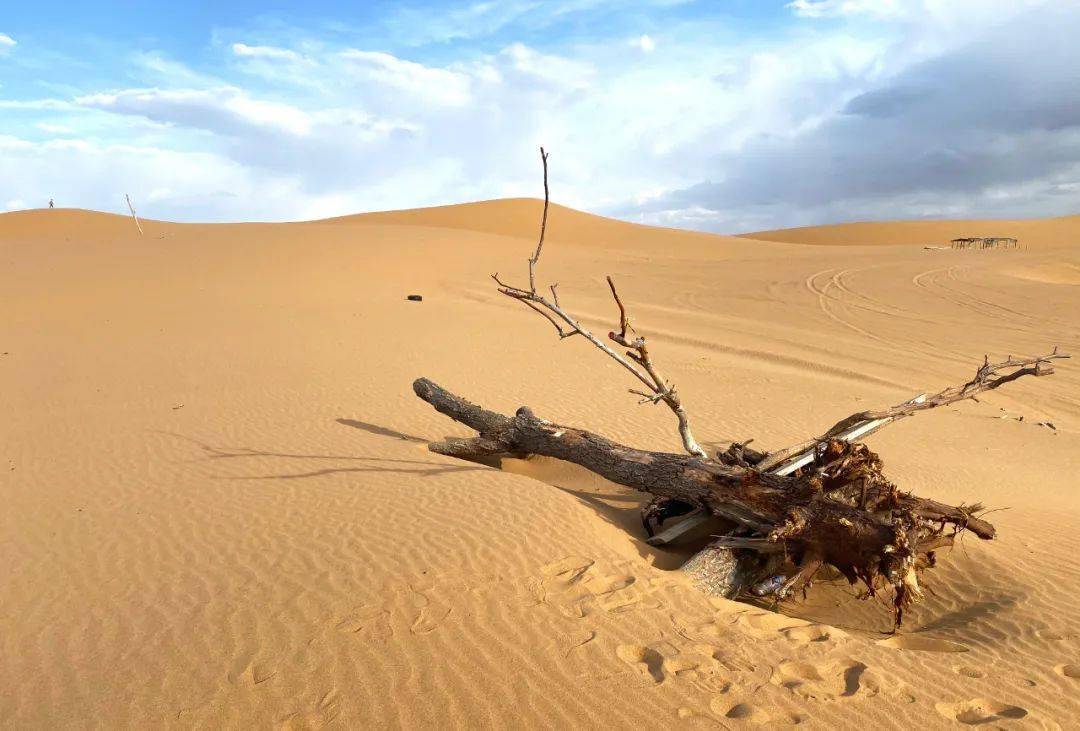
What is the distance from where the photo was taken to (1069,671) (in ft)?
13.7

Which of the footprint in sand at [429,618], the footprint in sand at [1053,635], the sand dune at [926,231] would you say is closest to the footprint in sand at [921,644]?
the footprint in sand at [1053,635]

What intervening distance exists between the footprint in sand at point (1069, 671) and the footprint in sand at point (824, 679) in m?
1.23

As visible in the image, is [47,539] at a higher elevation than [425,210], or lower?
lower

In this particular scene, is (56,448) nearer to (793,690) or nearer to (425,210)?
(793,690)

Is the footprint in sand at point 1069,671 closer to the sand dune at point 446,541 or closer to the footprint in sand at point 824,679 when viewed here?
the sand dune at point 446,541

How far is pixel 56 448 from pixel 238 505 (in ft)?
12.6

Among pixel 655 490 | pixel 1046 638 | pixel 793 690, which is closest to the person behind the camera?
pixel 793 690

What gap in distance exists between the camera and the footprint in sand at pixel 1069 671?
4113 millimetres

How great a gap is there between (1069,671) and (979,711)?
97 cm

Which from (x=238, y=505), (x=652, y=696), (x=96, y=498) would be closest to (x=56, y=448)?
(x=96, y=498)

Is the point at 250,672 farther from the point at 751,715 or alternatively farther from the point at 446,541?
the point at 751,715

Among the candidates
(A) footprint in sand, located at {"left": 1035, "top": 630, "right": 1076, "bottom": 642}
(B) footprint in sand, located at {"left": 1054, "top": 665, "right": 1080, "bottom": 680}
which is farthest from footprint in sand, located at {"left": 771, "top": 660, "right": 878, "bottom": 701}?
(A) footprint in sand, located at {"left": 1035, "top": 630, "right": 1076, "bottom": 642}

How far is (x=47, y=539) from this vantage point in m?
5.80

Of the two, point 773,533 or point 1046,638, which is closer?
point 1046,638
